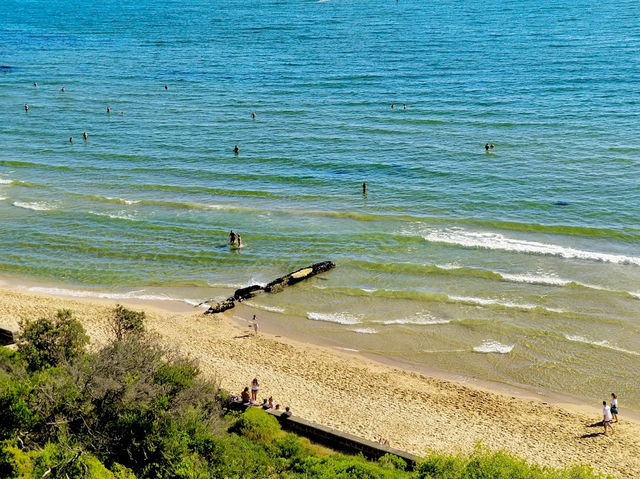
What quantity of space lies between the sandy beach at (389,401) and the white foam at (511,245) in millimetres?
11950

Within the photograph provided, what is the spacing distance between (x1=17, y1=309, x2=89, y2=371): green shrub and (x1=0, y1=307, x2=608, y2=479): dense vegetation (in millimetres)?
1167

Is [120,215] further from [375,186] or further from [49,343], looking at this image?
[49,343]

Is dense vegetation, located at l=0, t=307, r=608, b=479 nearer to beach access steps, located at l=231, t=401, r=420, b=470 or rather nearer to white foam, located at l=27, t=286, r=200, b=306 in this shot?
beach access steps, located at l=231, t=401, r=420, b=470

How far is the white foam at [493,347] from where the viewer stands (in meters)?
30.5

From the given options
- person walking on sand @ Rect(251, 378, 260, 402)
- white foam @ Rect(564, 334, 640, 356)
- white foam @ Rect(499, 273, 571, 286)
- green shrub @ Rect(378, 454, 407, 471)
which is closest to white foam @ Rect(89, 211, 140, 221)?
person walking on sand @ Rect(251, 378, 260, 402)

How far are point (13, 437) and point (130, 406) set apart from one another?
273cm

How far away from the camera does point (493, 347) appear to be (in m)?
30.8

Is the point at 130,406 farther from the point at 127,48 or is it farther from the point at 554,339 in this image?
the point at 127,48

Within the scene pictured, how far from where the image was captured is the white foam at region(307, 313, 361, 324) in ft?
110

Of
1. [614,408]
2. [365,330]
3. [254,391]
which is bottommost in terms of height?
[614,408]

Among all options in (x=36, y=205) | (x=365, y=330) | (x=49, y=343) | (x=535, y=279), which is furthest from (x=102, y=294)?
(x=535, y=279)

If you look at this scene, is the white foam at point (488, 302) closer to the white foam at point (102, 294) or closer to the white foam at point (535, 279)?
the white foam at point (535, 279)

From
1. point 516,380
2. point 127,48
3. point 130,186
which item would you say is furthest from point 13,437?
point 127,48

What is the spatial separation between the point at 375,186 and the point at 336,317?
16.1 meters
